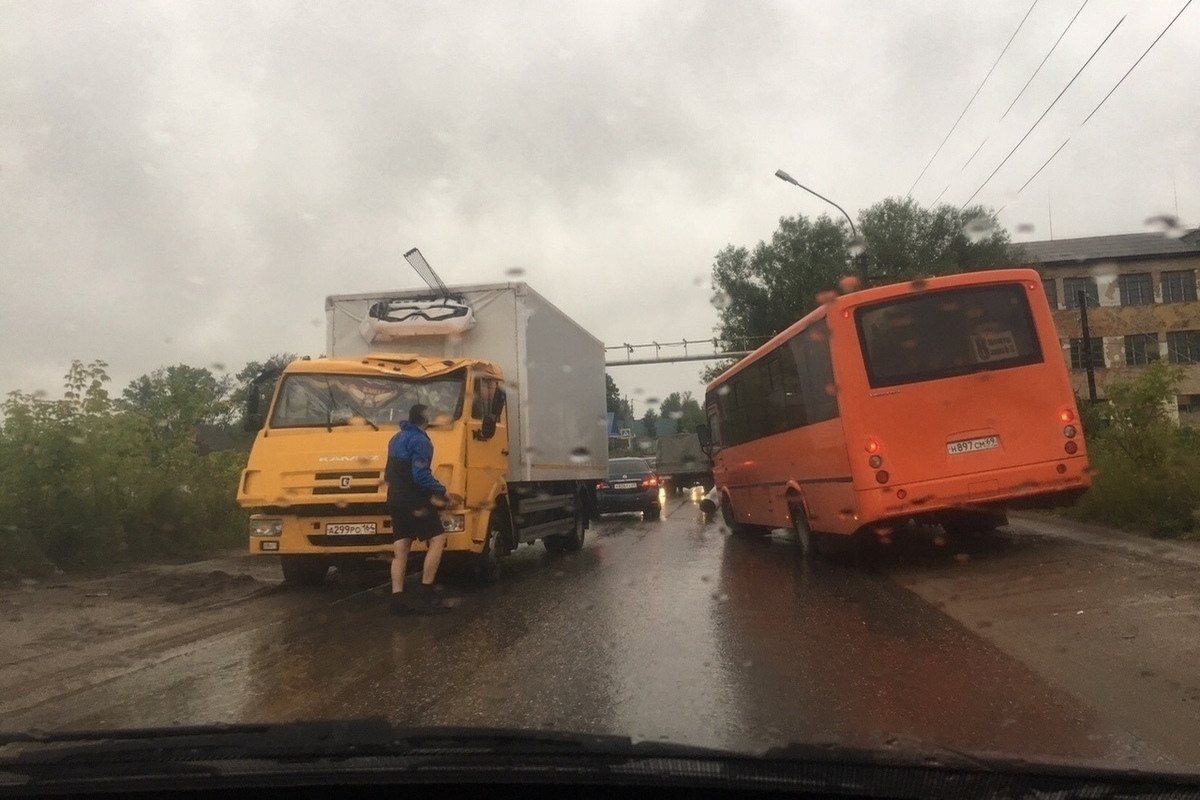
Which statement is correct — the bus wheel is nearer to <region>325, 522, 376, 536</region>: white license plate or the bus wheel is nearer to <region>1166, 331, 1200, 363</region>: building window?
<region>325, 522, 376, 536</region>: white license plate

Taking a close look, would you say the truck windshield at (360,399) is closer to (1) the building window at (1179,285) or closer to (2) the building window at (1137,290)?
(2) the building window at (1137,290)

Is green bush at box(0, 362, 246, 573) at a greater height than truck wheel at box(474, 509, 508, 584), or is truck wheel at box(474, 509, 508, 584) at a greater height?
green bush at box(0, 362, 246, 573)

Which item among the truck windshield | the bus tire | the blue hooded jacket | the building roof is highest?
the building roof

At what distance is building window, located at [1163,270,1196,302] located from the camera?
54.2 meters

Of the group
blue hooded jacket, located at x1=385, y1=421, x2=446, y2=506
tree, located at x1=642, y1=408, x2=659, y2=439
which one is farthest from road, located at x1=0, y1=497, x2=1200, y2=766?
tree, located at x1=642, y1=408, x2=659, y2=439

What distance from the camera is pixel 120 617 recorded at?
9.84m

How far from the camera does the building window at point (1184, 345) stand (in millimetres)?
52969

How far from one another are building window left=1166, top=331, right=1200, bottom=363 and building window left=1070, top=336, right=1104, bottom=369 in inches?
134

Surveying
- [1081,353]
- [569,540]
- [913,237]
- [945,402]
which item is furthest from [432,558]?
[1081,353]

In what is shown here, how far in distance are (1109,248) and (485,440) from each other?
55.5 metres

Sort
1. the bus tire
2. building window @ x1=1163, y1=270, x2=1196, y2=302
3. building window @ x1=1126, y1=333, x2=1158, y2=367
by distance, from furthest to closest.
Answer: building window @ x1=1126, y1=333, x2=1158, y2=367 < building window @ x1=1163, y1=270, x2=1196, y2=302 < the bus tire

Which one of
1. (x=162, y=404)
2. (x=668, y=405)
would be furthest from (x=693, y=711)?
(x=668, y=405)

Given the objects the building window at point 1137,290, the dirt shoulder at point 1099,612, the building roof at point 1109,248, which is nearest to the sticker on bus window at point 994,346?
the dirt shoulder at point 1099,612

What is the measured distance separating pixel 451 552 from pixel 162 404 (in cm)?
1067
